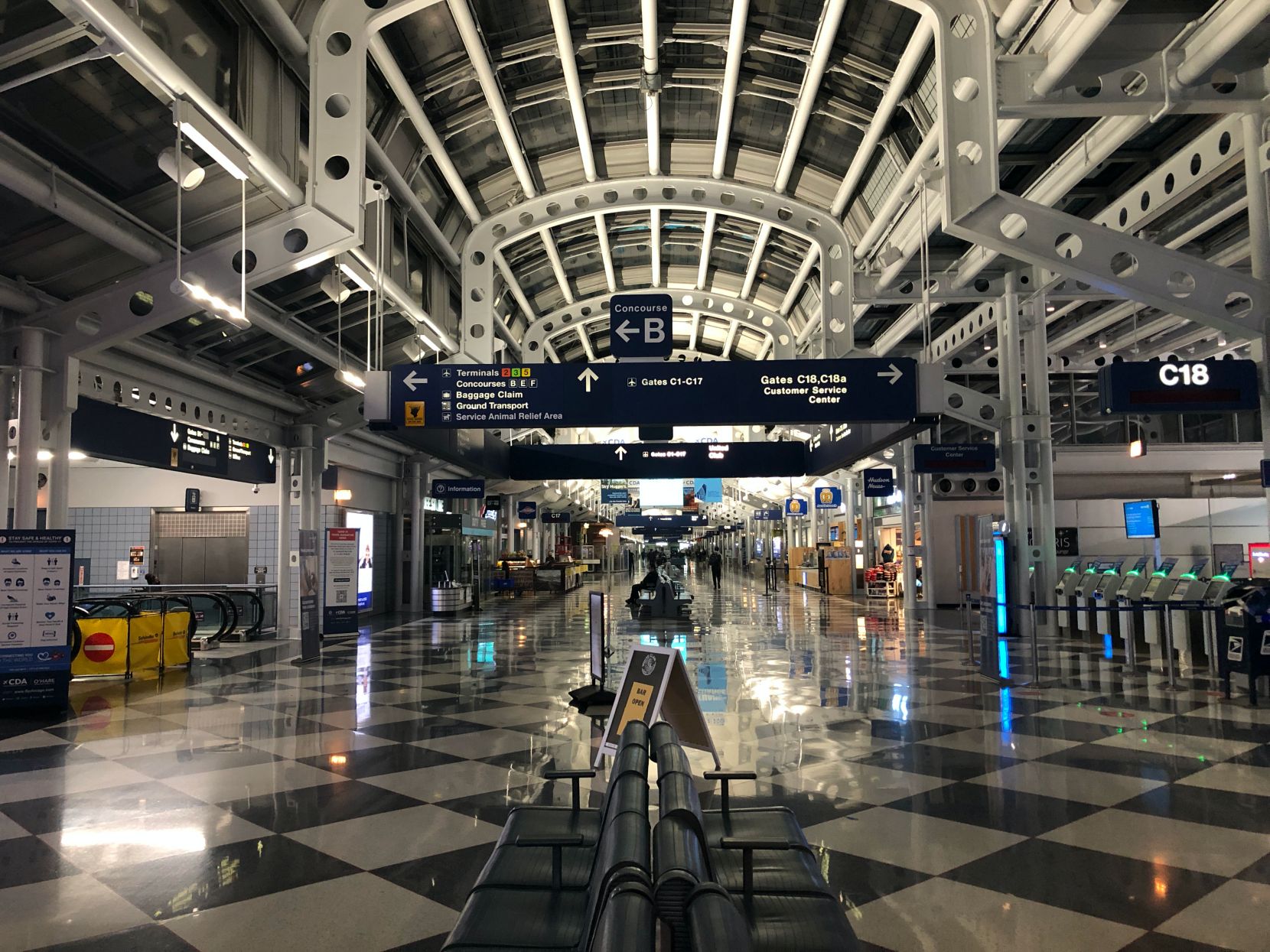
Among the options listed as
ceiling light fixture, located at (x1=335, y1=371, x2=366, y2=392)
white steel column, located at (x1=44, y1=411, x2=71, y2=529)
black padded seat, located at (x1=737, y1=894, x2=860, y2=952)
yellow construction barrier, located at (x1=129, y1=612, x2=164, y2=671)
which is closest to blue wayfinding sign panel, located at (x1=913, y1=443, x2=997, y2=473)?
ceiling light fixture, located at (x1=335, y1=371, x2=366, y2=392)

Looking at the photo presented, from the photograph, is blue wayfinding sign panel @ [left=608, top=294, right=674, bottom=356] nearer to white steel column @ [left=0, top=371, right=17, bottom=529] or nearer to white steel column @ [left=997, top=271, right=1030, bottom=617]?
white steel column @ [left=0, top=371, right=17, bottom=529]

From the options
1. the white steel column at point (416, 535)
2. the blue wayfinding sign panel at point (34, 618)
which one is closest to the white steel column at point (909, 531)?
the white steel column at point (416, 535)

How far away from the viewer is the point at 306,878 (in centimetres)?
425

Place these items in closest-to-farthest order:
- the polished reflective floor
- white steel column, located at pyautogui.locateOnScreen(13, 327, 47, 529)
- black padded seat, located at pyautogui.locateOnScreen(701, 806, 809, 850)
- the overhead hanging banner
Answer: black padded seat, located at pyautogui.locateOnScreen(701, 806, 809, 850) → the polished reflective floor → white steel column, located at pyautogui.locateOnScreen(13, 327, 47, 529) → the overhead hanging banner

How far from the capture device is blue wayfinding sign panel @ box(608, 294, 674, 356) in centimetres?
1216

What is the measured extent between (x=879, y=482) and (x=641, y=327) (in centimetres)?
1501

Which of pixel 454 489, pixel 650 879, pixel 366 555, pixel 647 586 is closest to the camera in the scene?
pixel 650 879

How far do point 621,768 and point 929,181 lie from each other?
1134 centimetres

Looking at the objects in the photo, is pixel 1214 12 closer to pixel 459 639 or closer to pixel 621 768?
pixel 621 768

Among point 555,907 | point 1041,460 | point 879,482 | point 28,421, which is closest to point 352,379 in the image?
point 28,421

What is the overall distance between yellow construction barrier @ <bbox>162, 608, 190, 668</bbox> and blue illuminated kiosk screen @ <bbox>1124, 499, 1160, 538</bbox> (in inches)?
620

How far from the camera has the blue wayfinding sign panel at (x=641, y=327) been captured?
12.2 metres

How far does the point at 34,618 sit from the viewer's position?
362 inches

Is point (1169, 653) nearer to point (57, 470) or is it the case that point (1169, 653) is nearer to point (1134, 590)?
point (1134, 590)
